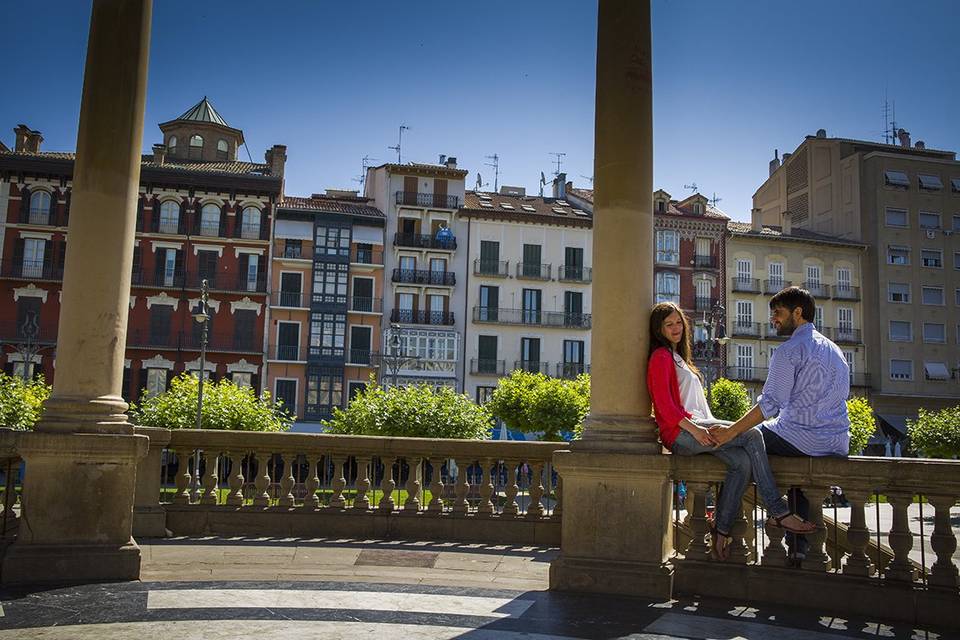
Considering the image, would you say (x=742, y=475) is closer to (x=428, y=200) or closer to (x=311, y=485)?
(x=311, y=485)

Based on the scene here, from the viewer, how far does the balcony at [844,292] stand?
6284 centimetres

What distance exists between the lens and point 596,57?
7898mm

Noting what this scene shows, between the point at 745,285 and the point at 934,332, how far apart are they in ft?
47.1

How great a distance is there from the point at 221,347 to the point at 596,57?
162 feet

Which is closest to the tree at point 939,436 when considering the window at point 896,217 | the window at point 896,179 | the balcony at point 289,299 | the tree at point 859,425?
the tree at point 859,425

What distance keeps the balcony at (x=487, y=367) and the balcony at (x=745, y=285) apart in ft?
56.9

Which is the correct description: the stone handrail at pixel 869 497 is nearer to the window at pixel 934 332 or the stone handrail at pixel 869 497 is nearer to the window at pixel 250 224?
the window at pixel 250 224

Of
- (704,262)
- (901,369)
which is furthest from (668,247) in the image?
(901,369)

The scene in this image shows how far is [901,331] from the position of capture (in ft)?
206

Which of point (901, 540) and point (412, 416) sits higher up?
point (412, 416)

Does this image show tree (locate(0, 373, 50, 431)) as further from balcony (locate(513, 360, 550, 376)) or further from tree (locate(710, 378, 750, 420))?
balcony (locate(513, 360, 550, 376))

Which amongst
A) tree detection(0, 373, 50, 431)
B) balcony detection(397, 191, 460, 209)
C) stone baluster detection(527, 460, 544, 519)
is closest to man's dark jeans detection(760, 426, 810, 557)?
stone baluster detection(527, 460, 544, 519)

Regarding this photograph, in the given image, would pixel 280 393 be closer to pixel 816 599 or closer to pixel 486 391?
pixel 486 391

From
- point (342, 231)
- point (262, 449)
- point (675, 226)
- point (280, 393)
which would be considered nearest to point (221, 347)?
point (280, 393)
